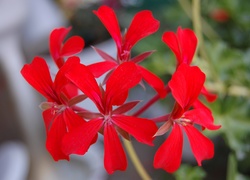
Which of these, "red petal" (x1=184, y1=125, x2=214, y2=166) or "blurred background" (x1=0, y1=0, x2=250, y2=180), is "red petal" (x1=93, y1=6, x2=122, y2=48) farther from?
"blurred background" (x1=0, y1=0, x2=250, y2=180)

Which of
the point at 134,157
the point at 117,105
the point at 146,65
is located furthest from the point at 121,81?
the point at 146,65

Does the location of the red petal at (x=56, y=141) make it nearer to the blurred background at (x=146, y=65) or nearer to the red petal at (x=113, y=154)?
the red petal at (x=113, y=154)

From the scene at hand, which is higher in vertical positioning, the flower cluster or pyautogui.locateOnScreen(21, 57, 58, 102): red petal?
pyautogui.locateOnScreen(21, 57, 58, 102): red petal

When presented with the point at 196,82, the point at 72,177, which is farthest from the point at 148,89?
the point at 196,82

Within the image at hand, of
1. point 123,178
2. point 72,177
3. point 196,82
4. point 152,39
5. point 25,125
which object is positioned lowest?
point 123,178

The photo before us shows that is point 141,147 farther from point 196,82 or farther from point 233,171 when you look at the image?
point 196,82

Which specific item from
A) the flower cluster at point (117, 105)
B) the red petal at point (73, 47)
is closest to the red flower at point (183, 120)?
the flower cluster at point (117, 105)

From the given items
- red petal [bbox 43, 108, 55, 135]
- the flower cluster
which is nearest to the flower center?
the flower cluster
